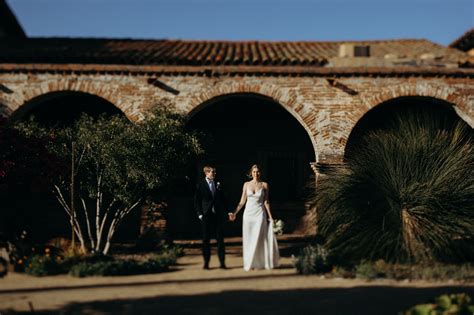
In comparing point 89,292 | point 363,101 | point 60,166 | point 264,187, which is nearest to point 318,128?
point 363,101

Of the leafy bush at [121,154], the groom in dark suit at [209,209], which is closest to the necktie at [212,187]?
the groom in dark suit at [209,209]

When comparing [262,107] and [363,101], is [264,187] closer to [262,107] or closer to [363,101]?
[363,101]

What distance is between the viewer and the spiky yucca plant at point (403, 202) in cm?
775

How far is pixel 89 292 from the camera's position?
21.2 ft

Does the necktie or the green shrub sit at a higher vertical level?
the necktie

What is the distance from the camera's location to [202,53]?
43.2 ft

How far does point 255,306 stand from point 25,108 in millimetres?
8407

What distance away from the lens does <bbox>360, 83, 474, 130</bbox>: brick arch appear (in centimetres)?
1157

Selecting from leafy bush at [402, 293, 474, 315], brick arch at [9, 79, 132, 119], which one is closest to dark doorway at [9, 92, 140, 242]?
brick arch at [9, 79, 132, 119]

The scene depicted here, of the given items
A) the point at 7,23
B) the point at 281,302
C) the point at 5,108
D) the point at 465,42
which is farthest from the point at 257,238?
the point at 7,23

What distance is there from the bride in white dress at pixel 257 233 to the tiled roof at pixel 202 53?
5171 millimetres

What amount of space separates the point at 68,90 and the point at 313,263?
23.9 ft

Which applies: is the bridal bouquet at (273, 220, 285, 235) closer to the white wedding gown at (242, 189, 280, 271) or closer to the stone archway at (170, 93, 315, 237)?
the stone archway at (170, 93, 315, 237)

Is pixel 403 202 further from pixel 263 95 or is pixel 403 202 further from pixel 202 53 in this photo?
pixel 202 53
